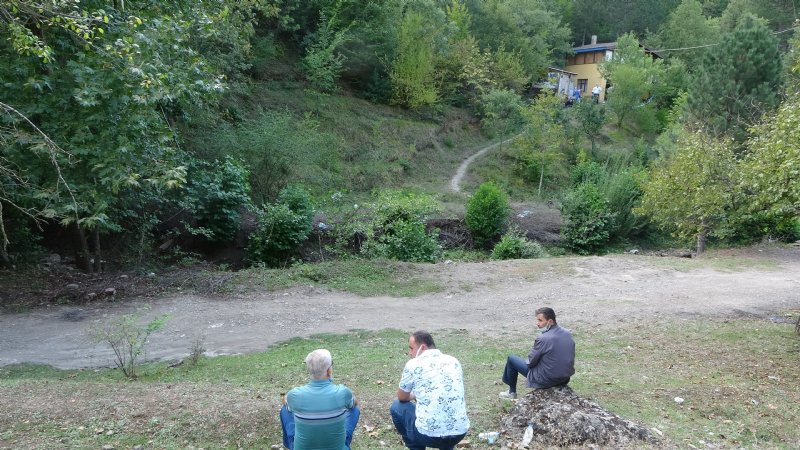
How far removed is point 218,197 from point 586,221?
14.0m

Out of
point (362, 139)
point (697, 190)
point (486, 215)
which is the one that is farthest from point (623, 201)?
point (362, 139)

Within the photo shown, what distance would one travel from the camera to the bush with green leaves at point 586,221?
78.0 feet

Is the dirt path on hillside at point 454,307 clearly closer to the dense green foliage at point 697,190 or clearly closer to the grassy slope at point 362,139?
the dense green foliage at point 697,190

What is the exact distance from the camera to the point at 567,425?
5645 millimetres

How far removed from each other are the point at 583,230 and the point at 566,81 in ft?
106

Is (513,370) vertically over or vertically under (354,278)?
over

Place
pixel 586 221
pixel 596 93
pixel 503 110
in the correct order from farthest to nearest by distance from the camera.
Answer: pixel 596 93
pixel 503 110
pixel 586 221

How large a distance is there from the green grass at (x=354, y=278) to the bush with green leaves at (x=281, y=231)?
7.66ft

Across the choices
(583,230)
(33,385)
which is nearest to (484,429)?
(33,385)

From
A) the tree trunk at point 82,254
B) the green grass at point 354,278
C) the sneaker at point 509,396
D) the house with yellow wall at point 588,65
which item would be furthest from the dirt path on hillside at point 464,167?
the sneaker at point 509,396

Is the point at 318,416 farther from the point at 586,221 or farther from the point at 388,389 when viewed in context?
the point at 586,221

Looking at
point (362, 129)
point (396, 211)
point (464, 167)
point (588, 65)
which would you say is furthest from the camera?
point (588, 65)

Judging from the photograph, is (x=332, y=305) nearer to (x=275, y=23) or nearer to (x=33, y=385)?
(x=33, y=385)

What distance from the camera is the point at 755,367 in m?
8.93
